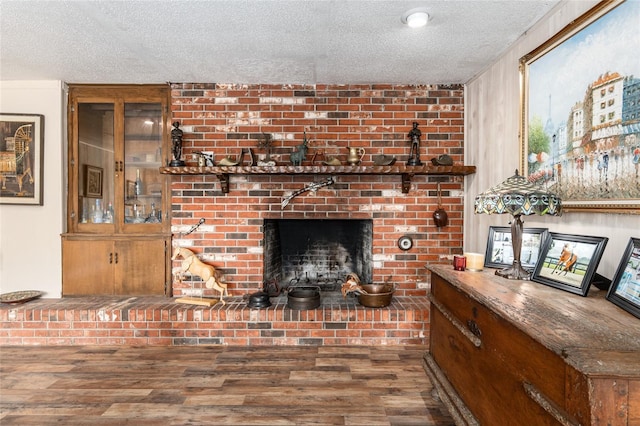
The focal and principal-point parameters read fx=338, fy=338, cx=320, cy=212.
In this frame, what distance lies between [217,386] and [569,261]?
213 cm

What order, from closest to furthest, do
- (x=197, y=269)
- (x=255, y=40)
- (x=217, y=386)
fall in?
(x=217, y=386) < (x=255, y=40) < (x=197, y=269)

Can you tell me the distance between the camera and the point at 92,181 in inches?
128

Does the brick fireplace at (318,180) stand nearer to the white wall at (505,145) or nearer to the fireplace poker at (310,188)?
the fireplace poker at (310,188)

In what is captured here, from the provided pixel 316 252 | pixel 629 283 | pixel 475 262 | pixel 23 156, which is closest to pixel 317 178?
pixel 316 252

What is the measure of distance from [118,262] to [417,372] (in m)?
2.79

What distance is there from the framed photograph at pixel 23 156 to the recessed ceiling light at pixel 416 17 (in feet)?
10.8

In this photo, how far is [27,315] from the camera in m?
2.83

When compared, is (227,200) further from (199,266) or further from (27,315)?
(27,315)

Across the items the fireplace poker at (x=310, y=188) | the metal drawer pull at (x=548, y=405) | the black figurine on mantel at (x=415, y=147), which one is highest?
the black figurine on mantel at (x=415, y=147)

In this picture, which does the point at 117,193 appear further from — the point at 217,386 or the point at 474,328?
the point at 474,328

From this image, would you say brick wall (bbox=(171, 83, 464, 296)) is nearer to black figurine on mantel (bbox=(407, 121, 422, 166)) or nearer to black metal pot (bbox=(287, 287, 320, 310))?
black figurine on mantel (bbox=(407, 121, 422, 166))

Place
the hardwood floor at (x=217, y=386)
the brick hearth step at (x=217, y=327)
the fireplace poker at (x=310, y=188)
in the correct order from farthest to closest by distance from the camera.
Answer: the fireplace poker at (x=310, y=188), the brick hearth step at (x=217, y=327), the hardwood floor at (x=217, y=386)

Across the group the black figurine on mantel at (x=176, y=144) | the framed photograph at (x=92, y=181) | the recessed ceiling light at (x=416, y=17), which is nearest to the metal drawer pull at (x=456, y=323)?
the recessed ceiling light at (x=416, y=17)

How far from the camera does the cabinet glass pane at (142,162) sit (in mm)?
3232
